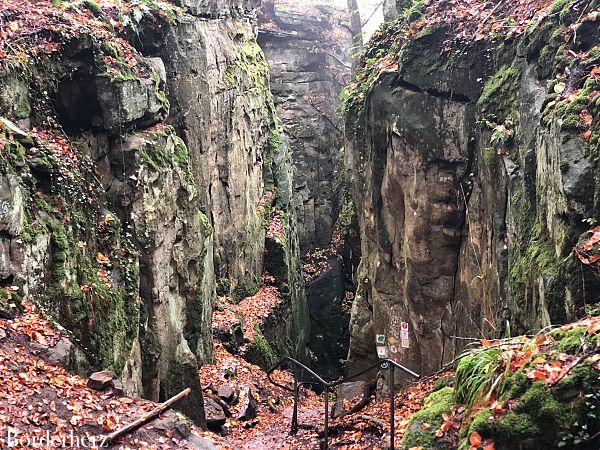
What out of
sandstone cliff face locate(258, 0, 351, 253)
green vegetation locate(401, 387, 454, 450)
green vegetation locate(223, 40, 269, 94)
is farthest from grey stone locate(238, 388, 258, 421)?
sandstone cliff face locate(258, 0, 351, 253)

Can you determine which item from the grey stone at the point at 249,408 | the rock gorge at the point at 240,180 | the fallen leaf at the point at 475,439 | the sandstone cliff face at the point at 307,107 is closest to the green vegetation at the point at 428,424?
the fallen leaf at the point at 475,439

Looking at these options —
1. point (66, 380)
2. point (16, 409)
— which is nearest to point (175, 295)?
point (66, 380)

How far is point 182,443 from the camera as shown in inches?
261

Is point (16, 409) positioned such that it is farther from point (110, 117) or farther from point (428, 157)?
Answer: point (428, 157)

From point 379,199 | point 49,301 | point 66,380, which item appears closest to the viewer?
point 66,380

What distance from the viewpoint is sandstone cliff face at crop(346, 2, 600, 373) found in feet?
20.5

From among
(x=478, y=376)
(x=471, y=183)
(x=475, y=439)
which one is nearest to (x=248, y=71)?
(x=471, y=183)

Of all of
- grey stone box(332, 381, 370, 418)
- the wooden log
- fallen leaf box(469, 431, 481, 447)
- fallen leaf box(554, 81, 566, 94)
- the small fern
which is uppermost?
fallen leaf box(554, 81, 566, 94)

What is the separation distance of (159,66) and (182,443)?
9394 millimetres

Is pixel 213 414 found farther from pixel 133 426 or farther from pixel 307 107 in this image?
pixel 307 107

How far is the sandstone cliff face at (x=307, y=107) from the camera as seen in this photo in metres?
29.1

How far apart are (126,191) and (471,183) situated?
7274 millimetres

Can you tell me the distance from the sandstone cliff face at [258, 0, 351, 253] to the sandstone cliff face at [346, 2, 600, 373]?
12.7 m

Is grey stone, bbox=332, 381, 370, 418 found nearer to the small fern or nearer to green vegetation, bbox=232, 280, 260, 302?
the small fern
